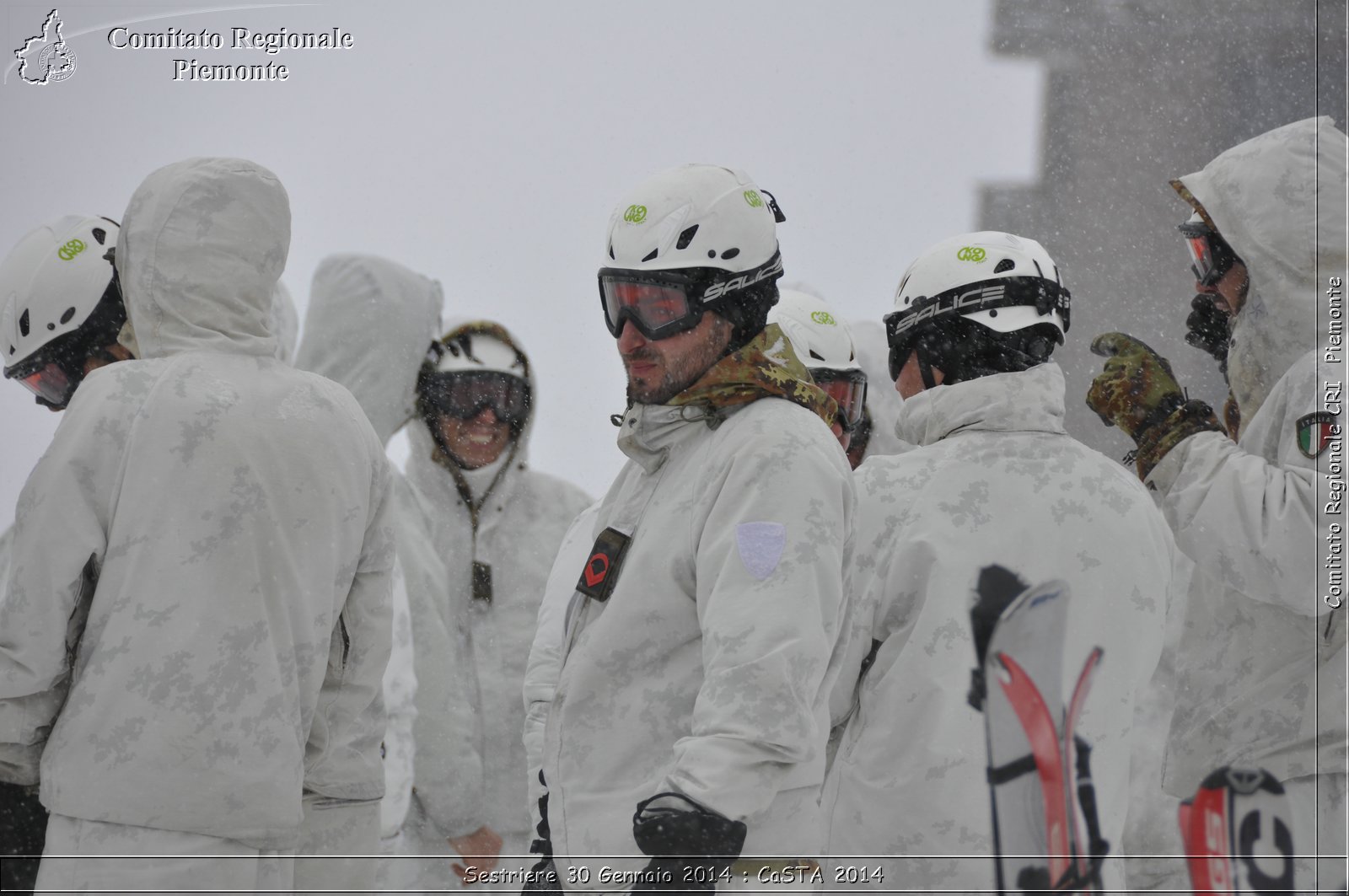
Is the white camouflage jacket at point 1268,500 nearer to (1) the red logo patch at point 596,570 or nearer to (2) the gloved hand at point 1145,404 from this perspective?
(2) the gloved hand at point 1145,404

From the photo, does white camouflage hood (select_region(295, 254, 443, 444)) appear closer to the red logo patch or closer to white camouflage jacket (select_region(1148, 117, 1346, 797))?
the red logo patch

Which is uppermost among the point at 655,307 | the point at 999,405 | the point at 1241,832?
the point at 655,307

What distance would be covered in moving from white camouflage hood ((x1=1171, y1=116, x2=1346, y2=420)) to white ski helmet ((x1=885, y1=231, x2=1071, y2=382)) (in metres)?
0.65

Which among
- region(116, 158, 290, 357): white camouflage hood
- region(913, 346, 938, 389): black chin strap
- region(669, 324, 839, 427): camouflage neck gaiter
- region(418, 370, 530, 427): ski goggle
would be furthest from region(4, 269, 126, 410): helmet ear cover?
region(913, 346, 938, 389): black chin strap

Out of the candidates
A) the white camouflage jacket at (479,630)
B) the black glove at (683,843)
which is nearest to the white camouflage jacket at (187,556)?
the black glove at (683,843)

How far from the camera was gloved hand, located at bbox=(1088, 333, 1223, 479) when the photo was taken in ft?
10.9

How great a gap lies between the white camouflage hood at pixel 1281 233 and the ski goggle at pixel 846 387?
1.20 meters

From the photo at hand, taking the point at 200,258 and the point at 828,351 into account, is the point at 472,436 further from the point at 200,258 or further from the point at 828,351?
the point at 200,258

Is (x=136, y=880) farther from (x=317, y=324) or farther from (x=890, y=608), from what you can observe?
(x=317, y=324)

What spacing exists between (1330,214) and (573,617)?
2339 millimetres

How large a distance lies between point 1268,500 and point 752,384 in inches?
53.2

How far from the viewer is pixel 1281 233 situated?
358cm

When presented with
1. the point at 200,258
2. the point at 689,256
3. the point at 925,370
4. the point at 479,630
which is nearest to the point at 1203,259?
the point at 925,370

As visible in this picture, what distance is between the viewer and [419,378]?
215 inches
